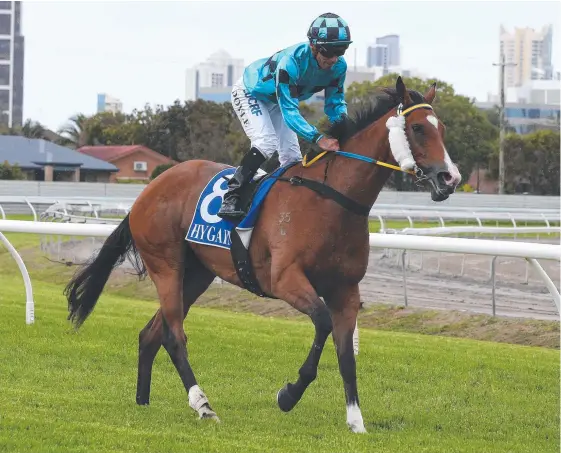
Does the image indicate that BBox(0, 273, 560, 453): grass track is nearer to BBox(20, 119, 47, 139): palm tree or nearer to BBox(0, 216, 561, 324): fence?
BBox(0, 216, 561, 324): fence

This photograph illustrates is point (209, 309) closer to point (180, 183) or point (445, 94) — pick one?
point (180, 183)

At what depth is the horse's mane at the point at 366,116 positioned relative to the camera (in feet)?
18.0

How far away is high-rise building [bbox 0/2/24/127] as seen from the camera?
88.4m

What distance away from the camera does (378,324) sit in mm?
11148

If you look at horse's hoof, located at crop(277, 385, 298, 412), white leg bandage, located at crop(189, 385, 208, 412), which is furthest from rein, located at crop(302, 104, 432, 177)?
white leg bandage, located at crop(189, 385, 208, 412)

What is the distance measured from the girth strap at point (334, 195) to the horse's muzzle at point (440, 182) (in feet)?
1.42

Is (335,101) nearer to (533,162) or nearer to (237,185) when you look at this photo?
(237,185)

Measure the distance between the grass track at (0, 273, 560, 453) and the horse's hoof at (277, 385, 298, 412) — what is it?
0.24 ft

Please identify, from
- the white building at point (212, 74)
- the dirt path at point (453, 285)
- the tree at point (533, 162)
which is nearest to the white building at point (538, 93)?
the tree at point (533, 162)

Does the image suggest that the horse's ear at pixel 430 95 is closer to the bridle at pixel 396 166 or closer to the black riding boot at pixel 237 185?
the bridle at pixel 396 166

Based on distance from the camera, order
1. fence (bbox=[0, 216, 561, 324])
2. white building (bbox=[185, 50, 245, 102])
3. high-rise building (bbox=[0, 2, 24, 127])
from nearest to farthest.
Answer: fence (bbox=[0, 216, 561, 324]) < high-rise building (bbox=[0, 2, 24, 127]) < white building (bbox=[185, 50, 245, 102])

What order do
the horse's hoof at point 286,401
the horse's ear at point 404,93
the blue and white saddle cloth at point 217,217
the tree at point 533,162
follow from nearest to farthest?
1. the horse's ear at point 404,93
2. the horse's hoof at point 286,401
3. the blue and white saddle cloth at point 217,217
4. the tree at point 533,162

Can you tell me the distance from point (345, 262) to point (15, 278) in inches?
432

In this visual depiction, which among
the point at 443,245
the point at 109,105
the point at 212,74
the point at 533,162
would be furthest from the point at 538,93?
the point at 212,74
